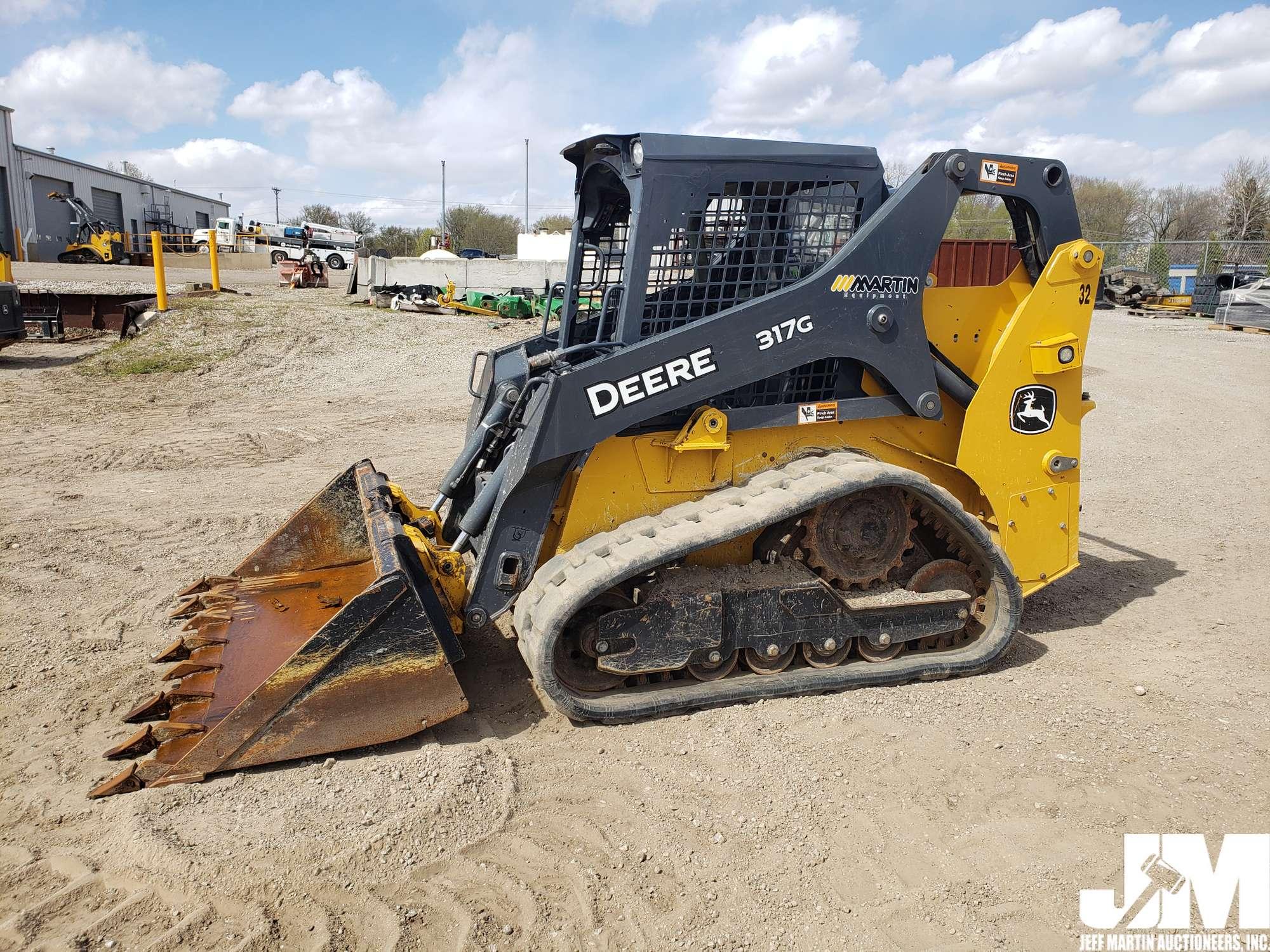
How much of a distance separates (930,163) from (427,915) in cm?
368

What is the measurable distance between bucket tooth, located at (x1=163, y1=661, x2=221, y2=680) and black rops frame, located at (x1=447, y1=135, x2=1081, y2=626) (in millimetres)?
1151

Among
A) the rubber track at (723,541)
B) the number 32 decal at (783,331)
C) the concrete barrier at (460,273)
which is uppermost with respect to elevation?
the number 32 decal at (783,331)

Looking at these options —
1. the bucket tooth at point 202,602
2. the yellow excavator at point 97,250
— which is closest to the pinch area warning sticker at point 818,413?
the bucket tooth at point 202,602

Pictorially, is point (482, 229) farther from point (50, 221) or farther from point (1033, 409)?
point (1033, 409)

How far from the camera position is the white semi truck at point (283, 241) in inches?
1519

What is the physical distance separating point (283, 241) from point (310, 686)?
156ft

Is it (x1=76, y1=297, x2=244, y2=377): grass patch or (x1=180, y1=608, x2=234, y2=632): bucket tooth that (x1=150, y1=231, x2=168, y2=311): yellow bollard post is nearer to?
(x1=76, y1=297, x2=244, y2=377): grass patch

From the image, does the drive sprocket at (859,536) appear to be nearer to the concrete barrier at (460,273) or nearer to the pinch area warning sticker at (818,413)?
the pinch area warning sticker at (818,413)

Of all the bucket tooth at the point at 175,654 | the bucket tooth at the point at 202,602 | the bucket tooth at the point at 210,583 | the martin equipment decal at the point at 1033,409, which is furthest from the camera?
the bucket tooth at the point at 210,583

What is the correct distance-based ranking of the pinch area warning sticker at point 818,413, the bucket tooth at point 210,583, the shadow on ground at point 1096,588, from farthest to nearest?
the shadow on ground at point 1096,588, the bucket tooth at point 210,583, the pinch area warning sticker at point 818,413

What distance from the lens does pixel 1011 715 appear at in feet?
12.9

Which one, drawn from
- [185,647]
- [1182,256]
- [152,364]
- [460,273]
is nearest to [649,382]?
[185,647]

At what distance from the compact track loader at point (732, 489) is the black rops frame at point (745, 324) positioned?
0.01 meters

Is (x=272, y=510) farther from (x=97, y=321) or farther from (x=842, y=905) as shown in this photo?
(x=97, y=321)
